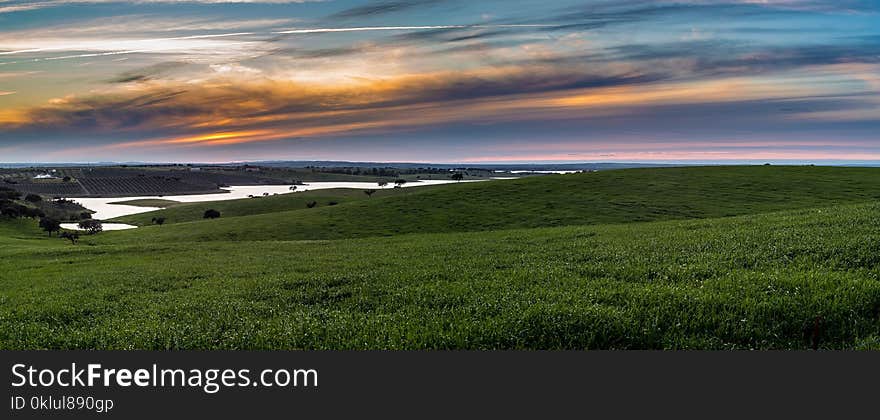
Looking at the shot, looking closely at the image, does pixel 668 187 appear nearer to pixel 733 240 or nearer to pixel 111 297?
pixel 733 240

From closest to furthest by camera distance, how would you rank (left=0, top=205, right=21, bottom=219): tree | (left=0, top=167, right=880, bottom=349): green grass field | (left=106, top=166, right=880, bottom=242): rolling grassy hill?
1. (left=0, top=167, right=880, bottom=349): green grass field
2. (left=106, top=166, right=880, bottom=242): rolling grassy hill
3. (left=0, top=205, right=21, bottom=219): tree

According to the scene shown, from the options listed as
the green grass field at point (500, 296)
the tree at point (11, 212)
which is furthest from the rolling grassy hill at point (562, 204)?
the tree at point (11, 212)

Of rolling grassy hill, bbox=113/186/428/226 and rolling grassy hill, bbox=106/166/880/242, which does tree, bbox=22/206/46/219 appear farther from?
rolling grassy hill, bbox=106/166/880/242

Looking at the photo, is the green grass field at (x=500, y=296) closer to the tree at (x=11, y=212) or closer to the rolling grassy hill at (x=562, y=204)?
the rolling grassy hill at (x=562, y=204)

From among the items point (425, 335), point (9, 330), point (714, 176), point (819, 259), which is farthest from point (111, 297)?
point (714, 176)

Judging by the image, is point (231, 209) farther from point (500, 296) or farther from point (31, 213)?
point (500, 296)

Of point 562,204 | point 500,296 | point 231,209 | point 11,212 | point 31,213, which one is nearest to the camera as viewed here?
point 500,296

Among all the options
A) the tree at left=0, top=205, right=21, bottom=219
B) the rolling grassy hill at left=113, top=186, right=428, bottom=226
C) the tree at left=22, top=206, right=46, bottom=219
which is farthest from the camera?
the rolling grassy hill at left=113, top=186, right=428, bottom=226

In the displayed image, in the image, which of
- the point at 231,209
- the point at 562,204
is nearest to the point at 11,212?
the point at 231,209

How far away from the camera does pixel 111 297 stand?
20000 mm

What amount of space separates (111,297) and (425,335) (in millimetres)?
15048

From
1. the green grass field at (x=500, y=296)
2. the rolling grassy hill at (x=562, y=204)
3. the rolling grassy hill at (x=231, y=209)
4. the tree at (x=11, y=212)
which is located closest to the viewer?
the green grass field at (x=500, y=296)

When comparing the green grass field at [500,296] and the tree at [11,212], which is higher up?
the green grass field at [500,296]

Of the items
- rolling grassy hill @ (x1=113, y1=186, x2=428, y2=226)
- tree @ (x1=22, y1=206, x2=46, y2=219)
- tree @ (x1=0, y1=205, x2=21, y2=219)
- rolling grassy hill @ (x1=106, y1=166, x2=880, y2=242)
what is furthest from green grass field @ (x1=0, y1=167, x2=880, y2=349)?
rolling grassy hill @ (x1=113, y1=186, x2=428, y2=226)
